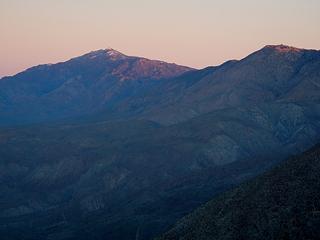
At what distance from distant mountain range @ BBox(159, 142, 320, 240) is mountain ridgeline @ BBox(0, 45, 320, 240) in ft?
99.2

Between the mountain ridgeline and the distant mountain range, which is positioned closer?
the distant mountain range

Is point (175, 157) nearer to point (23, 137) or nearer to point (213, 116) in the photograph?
point (213, 116)

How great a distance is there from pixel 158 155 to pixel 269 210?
91.5 metres

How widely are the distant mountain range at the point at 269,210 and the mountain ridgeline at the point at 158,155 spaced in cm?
3025

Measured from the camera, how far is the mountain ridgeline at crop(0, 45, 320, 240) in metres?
106

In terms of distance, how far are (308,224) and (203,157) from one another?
308 ft

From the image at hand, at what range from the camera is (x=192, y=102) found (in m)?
191

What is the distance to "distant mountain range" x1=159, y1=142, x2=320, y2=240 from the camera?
160 feet

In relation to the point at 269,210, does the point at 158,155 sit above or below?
below

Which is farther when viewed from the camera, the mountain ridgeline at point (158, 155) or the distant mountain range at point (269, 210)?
the mountain ridgeline at point (158, 155)

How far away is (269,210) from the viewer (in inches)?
2058

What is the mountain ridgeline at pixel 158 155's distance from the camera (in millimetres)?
106312

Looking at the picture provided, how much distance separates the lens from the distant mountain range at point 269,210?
48.8 metres

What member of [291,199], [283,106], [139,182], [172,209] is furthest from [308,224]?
[283,106]
